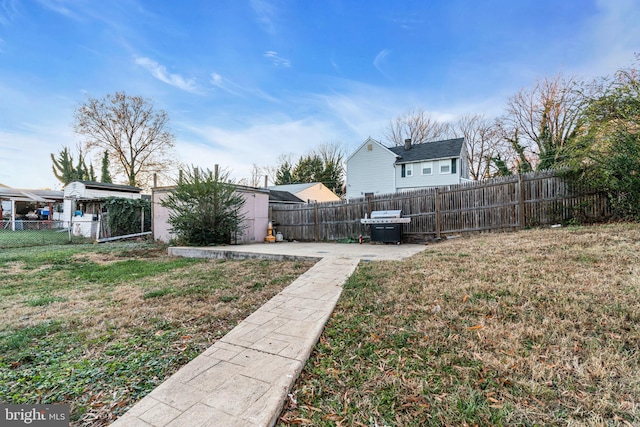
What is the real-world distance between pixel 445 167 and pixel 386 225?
10.2 meters

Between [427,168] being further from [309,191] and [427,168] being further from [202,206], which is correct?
[202,206]

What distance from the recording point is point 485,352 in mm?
1955

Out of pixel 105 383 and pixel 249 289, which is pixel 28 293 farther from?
pixel 105 383

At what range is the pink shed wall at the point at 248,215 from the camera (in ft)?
33.1

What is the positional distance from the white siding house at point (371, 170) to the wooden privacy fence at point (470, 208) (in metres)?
8.76

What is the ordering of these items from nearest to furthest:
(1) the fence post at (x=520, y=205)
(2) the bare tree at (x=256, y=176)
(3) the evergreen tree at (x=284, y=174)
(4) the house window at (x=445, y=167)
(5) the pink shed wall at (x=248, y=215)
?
(1) the fence post at (x=520, y=205) → (5) the pink shed wall at (x=248, y=215) → (4) the house window at (x=445, y=167) → (3) the evergreen tree at (x=284, y=174) → (2) the bare tree at (x=256, y=176)

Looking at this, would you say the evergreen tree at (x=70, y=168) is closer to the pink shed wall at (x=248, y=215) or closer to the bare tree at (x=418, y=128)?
the pink shed wall at (x=248, y=215)

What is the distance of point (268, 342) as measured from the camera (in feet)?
7.39

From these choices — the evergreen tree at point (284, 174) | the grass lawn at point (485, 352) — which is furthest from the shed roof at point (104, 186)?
the grass lawn at point (485, 352)

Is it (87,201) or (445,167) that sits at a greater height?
(445,167)

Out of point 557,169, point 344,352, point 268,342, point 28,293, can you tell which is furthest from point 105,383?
point 557,169
